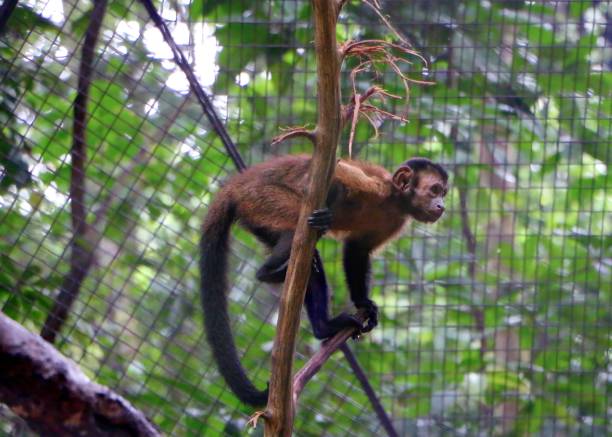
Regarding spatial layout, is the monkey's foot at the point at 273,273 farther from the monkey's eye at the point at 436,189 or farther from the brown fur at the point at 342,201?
the monkey's eye at the point at 436,189

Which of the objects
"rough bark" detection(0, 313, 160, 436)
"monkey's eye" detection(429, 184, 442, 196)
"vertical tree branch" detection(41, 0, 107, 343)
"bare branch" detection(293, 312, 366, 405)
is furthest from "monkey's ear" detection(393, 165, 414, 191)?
"rough bark" detection(0, 313, 160, 436)

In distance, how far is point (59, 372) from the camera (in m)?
1.55

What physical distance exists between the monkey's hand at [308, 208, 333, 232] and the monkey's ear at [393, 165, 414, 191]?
118 centimetres

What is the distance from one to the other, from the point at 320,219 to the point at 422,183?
138 centimetres

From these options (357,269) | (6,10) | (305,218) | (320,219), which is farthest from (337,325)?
(6,10)

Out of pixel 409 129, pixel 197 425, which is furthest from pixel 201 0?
pixel 197 425

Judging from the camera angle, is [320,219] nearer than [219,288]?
Yes

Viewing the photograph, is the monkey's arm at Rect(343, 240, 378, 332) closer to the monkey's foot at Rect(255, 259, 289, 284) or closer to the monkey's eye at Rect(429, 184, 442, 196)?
the monkey's eye at Rect(429, 184, 442, 196)

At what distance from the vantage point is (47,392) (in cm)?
154

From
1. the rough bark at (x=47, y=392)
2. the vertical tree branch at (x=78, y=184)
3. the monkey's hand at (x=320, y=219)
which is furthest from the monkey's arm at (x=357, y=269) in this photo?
the rough bark at (x=47, y=392)

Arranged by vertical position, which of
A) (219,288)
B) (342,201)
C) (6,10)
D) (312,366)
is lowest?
(312,366)

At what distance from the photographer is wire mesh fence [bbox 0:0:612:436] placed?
5.04 meters

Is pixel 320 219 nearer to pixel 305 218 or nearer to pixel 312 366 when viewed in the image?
pixel 305 218

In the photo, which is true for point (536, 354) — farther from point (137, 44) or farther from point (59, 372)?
point (59, 372)
